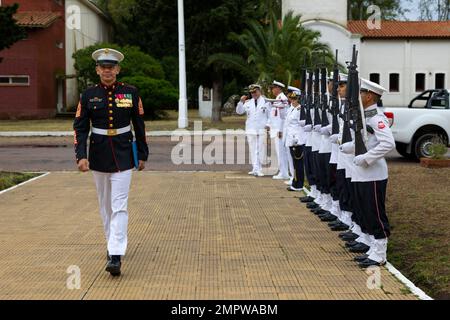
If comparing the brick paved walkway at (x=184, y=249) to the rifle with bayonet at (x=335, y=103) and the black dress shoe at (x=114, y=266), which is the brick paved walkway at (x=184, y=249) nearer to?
the black dress shoe at (x=114, y=266)

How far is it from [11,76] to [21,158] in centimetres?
2429

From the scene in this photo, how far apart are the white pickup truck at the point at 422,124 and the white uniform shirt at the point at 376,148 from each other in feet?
32.6

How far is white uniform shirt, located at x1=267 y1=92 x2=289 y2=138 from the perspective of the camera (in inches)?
542

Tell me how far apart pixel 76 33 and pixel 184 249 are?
44043mm

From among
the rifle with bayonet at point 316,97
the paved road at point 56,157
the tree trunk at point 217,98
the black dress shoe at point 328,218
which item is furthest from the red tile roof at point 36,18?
the black dress shoe at point 328,218

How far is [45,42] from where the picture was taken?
43.0 meters

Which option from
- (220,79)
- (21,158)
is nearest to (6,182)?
(21,158)

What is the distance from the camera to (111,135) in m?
6.78

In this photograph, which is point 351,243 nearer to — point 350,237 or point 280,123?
point 350,237

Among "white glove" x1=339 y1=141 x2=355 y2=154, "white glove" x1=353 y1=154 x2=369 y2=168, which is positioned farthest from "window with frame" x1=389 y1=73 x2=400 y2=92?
"white glove" x1=353 y1=154 x2=369 y2=168

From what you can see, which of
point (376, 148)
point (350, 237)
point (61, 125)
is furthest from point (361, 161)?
point (61, 125)

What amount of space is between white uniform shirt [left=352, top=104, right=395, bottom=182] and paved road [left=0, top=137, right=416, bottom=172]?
9.23 meters

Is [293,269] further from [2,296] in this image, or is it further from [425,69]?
[425,69]

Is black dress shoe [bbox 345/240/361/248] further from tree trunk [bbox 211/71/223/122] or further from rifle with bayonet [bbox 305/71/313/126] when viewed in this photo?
tree trunk [bbox 211/71/223/122]
